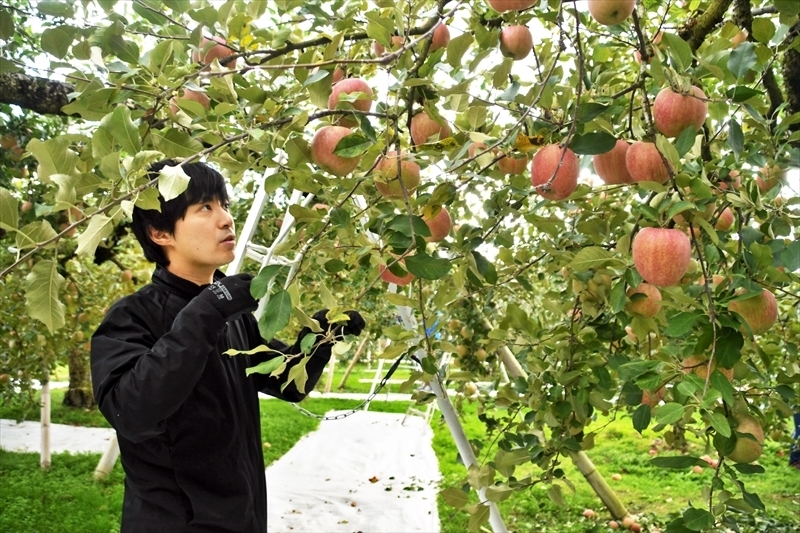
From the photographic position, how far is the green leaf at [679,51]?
0.77 meters

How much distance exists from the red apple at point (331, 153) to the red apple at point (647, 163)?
0.42m

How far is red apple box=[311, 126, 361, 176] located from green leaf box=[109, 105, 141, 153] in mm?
261

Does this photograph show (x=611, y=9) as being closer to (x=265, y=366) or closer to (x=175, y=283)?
(x=265, y=366)

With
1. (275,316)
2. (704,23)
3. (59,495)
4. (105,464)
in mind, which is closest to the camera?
(275,316)

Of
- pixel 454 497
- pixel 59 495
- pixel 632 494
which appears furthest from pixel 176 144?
pixel 632 494

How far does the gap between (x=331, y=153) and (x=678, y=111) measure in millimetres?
497

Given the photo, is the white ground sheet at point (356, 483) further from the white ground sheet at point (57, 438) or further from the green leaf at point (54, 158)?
the green leaf at point (54, 158)

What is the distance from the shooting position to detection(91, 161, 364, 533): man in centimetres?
107

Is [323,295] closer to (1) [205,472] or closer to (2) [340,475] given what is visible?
(1) [205,472]

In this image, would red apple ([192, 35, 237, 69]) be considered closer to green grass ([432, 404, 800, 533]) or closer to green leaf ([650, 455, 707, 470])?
green leaf ([650, 455, 707, 470])

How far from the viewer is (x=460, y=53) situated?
878 millimetres

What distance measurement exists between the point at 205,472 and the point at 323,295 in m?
0.54

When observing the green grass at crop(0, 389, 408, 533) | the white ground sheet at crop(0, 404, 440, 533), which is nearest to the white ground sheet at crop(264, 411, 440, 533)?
the white ground sheet at crop(0, 404, 440, 533)

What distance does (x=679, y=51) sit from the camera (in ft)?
2.59
